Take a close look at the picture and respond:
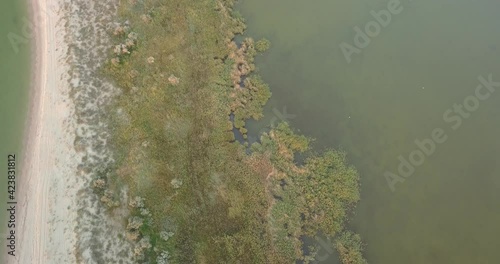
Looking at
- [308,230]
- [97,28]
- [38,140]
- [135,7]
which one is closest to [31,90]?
[38,140]

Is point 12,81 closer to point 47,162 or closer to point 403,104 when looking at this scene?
point 47,162

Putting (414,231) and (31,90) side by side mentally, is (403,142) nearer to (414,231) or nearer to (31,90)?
(414,231)

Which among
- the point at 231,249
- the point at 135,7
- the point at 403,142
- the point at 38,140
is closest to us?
the point at 231,249

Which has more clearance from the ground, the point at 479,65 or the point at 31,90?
the point at 479,65
